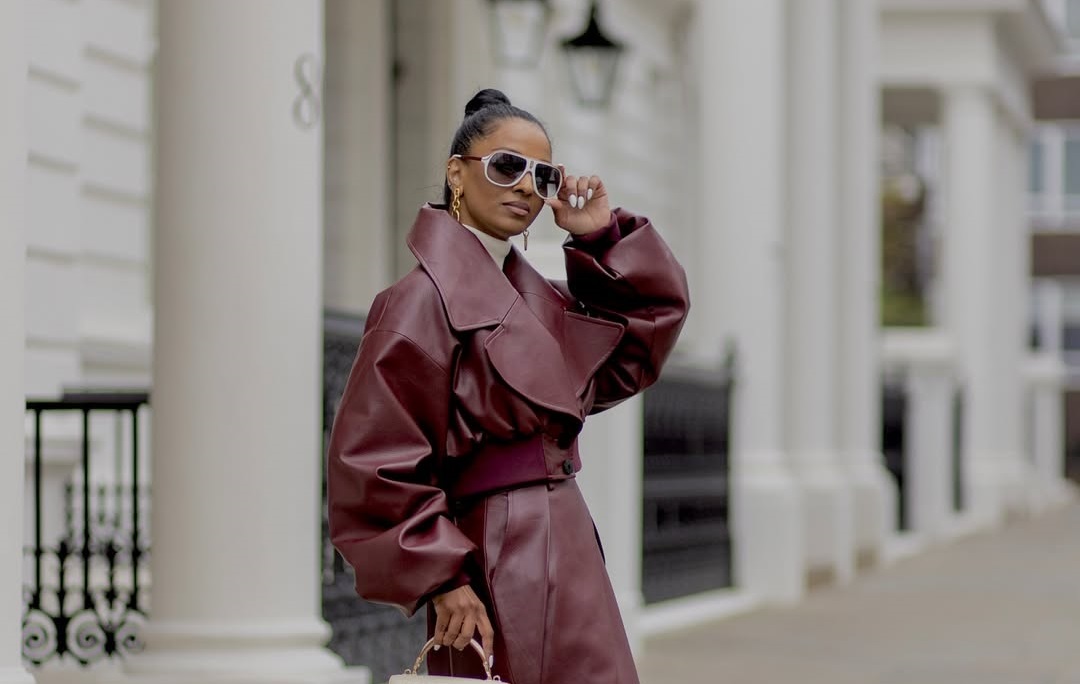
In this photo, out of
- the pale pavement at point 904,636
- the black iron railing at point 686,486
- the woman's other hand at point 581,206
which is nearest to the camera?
the woman's other hand at point 581,206

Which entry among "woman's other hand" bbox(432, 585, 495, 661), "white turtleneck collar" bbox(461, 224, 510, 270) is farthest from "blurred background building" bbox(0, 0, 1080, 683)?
"woman's other hand" bbox(432, 585, 495, 661)

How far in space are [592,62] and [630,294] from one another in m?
7.14

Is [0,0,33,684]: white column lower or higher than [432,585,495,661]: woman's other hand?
higher

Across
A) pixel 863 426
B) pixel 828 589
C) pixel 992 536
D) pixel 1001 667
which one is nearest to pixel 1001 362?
pixel 992 536

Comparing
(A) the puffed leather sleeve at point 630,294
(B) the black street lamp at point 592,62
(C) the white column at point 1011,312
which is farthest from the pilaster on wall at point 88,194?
(C) the white column at point 1011,312

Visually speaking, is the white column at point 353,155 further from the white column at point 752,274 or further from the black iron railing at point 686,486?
the black iron railing at point 686,486

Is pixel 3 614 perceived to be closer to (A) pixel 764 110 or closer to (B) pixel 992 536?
(A) pixel 764 110

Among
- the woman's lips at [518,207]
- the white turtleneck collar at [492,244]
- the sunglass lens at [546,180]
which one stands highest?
the sunglass lens at [546,180]

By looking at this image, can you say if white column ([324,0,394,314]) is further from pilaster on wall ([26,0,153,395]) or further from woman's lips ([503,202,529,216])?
woman's lips ([503,202,529,216])

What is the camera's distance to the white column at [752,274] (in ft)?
46.3

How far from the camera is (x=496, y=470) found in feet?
13.3

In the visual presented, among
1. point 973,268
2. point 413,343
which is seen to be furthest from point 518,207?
point 973,268

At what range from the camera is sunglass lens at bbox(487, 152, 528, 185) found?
13.1 ft

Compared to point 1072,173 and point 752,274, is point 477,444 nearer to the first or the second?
point 752,274
